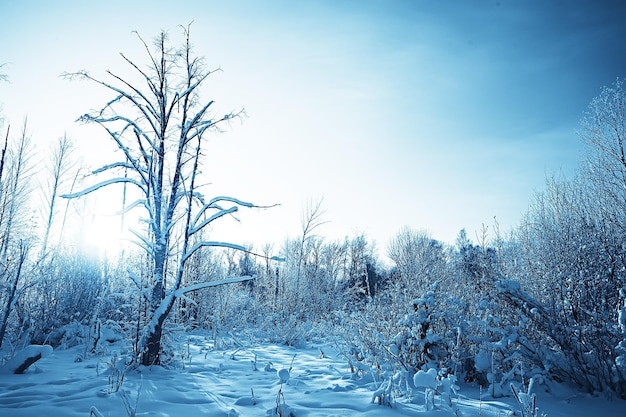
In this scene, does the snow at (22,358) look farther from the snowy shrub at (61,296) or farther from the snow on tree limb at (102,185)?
the snowy shrub at (61,296)

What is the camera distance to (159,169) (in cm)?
548

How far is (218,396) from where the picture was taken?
12.8ft

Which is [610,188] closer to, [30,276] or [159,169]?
[159,169]

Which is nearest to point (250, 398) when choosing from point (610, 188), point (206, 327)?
point (206, 327)

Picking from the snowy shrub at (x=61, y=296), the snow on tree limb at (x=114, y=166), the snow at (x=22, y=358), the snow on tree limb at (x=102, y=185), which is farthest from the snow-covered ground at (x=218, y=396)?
the snow on tree limb at (x=114, y=166)

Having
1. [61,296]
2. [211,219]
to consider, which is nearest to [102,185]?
[211,219]

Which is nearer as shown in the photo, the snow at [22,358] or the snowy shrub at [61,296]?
the snow at [22,358]

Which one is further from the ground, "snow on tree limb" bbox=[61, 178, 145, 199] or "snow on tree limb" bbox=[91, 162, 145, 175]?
"snow on tree limb" bbox=[91, 162, 145, 175]

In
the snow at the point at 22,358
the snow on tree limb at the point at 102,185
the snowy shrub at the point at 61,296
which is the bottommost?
the snow at the point at 22,358

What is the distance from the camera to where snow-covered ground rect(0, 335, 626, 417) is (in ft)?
10.7

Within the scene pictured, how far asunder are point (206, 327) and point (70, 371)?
7426 millimetres

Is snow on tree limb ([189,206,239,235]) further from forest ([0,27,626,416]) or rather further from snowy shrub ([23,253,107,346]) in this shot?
snowy shrub ([23,253,107,346])

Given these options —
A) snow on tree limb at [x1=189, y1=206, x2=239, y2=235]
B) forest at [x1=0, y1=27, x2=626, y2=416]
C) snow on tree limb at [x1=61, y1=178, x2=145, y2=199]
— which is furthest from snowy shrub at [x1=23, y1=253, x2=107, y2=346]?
snow on tree limb at [x1=189, y1=206, x2=239, y2=235]

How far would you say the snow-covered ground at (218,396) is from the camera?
3.26 meters
